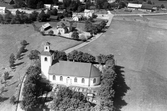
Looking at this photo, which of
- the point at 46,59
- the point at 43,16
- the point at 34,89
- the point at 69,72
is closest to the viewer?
the point at 34,89

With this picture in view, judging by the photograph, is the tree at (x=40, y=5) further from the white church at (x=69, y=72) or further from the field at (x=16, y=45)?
the white church at (x=69, y=72)

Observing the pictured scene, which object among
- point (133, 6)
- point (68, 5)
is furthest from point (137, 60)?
point (133, 6)

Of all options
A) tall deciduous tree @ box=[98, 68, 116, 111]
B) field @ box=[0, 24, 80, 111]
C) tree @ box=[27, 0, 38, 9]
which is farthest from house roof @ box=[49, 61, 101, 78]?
tree @ box=[27, 0, 38, 9]

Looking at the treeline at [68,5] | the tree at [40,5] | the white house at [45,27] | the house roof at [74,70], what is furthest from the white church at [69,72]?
the tree at [40,5]

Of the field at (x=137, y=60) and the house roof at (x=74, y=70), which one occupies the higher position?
the house roof at (x=74, y=70)

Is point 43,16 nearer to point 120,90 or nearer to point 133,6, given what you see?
point 133,6

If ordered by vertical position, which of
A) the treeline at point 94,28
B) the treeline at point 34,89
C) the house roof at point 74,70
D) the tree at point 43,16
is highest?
the tree at point 43,16
